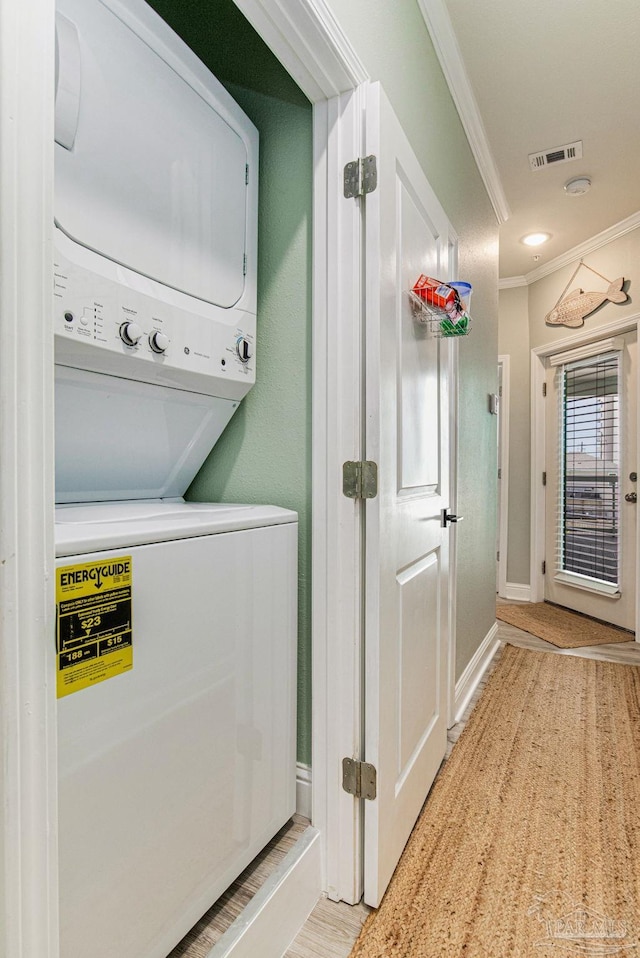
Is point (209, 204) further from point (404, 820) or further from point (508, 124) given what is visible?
point (508, 124)

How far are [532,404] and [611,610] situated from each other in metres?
1.70

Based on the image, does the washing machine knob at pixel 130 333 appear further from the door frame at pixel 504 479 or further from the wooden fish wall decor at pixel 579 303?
the door frame at pixel 504 479

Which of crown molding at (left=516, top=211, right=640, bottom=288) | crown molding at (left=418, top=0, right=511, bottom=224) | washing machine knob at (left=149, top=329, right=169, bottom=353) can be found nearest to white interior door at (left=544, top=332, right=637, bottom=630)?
crown molding at (left=516, top=211, right=640, bottom=288)

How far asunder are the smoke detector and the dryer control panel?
267 centimetres

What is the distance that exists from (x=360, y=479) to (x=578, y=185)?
2.85m

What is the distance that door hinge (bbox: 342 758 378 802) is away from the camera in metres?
1.29

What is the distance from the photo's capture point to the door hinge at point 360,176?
128 cm

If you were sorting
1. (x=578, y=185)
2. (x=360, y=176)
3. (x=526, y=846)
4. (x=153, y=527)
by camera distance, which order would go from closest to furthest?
(x=153, y=527) < (x=360, y=176) < (x=526, y=846) < (x=578, y=185)

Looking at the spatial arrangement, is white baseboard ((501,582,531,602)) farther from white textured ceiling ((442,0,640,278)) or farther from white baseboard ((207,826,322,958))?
white baseboard ((207,826,322,958))

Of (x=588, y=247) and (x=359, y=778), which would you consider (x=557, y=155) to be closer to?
(x=588, y=247)

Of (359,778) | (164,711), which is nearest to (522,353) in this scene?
(359,778)

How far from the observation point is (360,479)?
51.0 inches

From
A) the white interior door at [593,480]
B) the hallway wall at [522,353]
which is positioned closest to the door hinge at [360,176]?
the white interior door at [593,480]

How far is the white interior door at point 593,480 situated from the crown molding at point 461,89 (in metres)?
1.50
